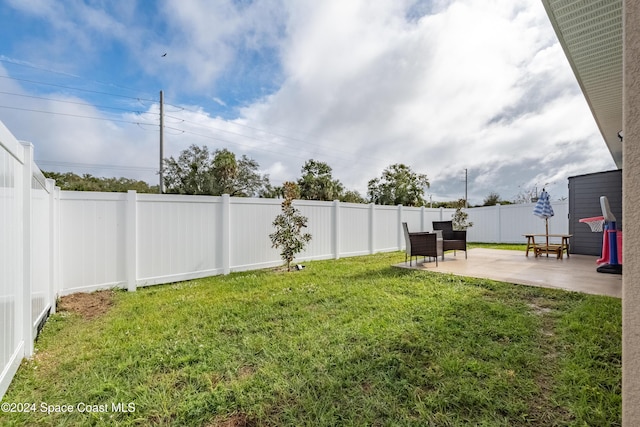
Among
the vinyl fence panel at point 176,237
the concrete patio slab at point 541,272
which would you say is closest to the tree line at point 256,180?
the concrete patio slab at point 541,272

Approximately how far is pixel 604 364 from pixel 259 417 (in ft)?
9.21

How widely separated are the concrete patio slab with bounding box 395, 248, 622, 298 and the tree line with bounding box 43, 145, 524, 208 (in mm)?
16594

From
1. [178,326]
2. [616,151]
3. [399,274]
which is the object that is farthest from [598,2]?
[616,151]

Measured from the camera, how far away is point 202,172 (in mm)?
23625

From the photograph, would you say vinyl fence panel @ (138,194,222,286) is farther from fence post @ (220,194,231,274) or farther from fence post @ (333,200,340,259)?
fence post @ (333,200,340,259)

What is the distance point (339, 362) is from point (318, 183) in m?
23.2

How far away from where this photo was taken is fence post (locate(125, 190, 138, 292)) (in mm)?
5312

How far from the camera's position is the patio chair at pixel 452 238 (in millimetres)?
8125

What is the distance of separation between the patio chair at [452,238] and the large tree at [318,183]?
50.6ft

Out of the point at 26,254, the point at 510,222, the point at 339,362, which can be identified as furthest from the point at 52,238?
the point at 510,222

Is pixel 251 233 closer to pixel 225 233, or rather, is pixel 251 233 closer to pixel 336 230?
pixel 225 233

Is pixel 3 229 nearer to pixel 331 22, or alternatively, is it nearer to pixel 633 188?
pixel 633 188

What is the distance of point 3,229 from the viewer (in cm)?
195

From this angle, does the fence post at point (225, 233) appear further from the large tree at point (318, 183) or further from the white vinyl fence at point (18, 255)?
the large tree at point (318, 183)
